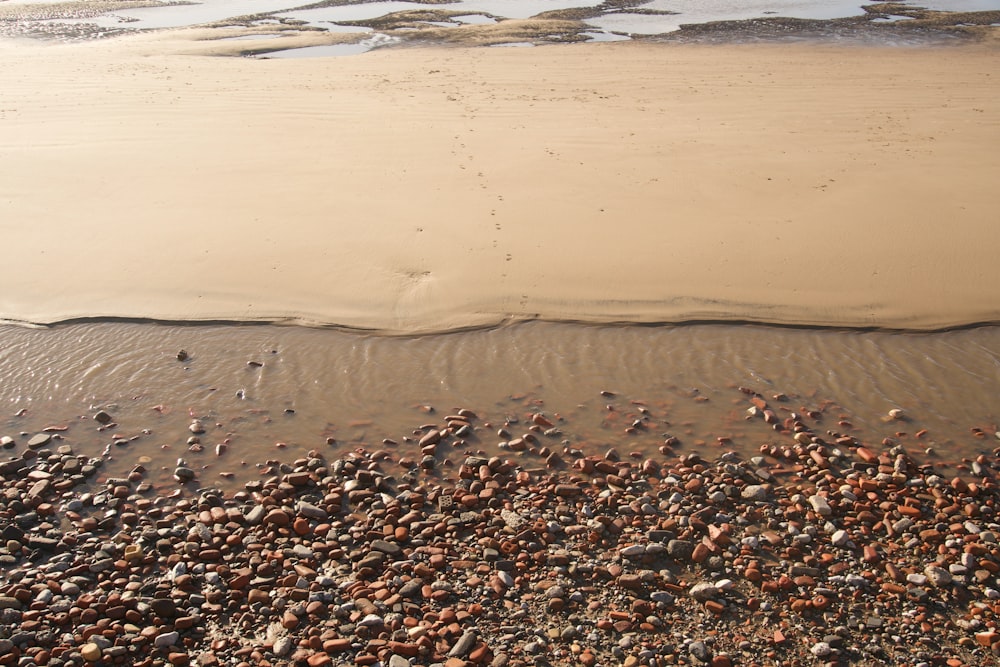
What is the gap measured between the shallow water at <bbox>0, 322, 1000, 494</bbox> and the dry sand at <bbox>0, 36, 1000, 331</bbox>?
0.30m

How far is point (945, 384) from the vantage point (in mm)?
5289

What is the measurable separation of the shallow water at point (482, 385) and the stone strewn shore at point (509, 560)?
0.22m

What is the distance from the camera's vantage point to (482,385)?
5293 millimetres

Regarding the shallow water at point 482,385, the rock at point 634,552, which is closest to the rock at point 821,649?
the rock at point 634,552

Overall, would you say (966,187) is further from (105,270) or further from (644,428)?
(105,270)

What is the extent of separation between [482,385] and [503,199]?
115 inches

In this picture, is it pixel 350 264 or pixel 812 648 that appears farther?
pixel 350 264

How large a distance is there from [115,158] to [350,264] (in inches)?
154

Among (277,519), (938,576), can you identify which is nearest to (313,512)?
(277,519)

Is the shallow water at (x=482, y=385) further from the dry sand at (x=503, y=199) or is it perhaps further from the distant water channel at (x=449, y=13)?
the distant water channel at (x=449, y=13)

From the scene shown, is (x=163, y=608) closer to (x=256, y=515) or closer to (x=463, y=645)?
(x=256, y=515)

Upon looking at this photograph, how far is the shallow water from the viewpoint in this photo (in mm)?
4730

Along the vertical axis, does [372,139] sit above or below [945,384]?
above

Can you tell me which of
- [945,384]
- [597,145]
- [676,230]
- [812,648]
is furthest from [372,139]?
[812,648]
